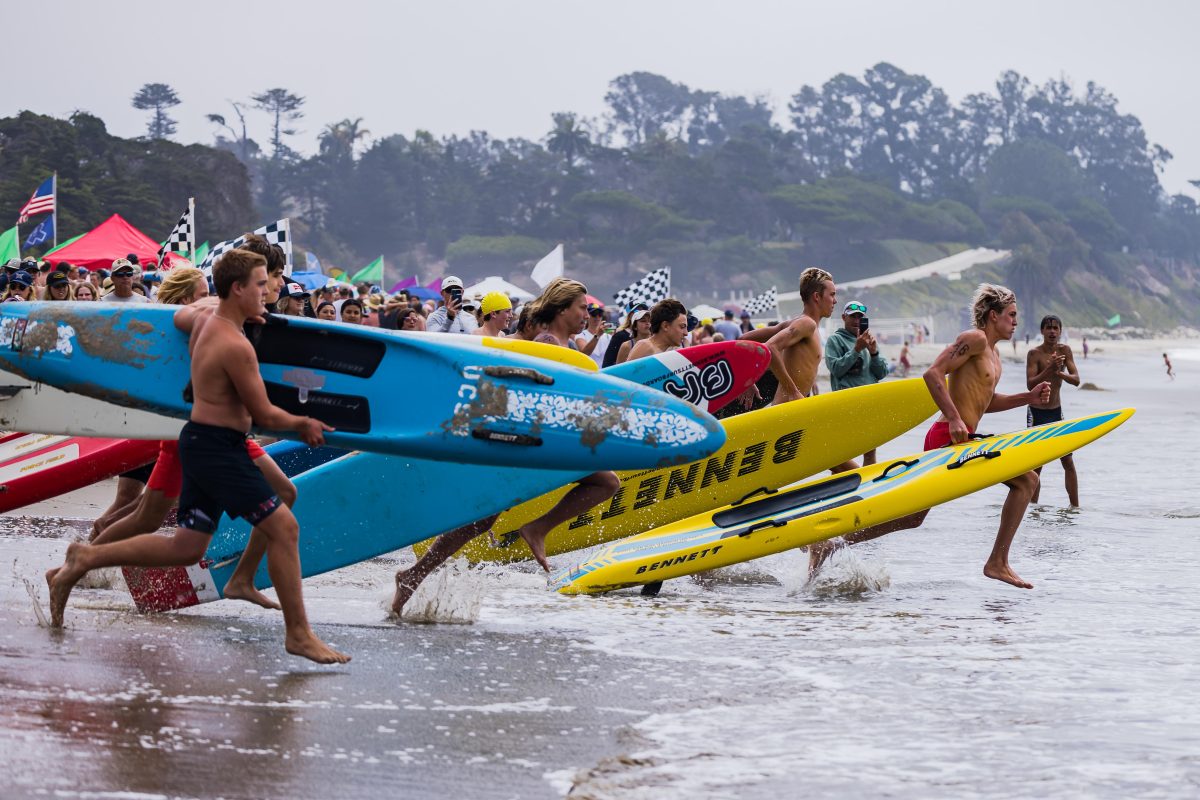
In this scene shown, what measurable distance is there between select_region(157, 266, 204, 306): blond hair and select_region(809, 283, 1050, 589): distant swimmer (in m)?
3.50

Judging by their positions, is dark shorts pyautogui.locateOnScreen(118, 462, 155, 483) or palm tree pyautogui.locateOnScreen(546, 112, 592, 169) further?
palm tree pyautogui.locateOnScreen(546, 112, 592, 169)

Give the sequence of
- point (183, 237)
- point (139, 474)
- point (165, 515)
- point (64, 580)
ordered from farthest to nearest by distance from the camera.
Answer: point (183, 237), point (139, 474), point (165, 515), point (64, 580)

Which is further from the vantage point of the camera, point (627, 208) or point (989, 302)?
point (627, 208)

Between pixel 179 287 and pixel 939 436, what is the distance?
159 inches

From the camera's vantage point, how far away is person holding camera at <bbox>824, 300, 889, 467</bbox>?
34.5 ft

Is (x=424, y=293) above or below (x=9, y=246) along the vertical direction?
below

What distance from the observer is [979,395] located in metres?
7.92

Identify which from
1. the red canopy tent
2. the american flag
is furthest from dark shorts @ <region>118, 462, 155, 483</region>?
the american flag

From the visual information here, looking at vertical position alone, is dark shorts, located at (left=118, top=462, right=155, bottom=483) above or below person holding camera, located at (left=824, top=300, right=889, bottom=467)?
below

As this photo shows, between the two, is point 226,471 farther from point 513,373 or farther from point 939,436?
point 939,436

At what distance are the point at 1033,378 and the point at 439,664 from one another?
24.1ft

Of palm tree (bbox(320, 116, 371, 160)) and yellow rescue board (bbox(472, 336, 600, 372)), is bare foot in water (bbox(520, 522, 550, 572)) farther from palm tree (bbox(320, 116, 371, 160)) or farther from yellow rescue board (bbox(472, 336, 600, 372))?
Answer: palm tree (bbox(320, 116, 371, 160))

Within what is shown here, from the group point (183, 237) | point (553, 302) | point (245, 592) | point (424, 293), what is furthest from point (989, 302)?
point (424, 293)

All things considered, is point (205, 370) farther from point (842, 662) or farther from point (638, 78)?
point (638, 78)
